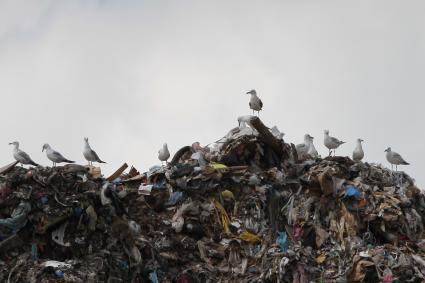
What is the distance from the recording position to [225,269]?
16844 millimetres

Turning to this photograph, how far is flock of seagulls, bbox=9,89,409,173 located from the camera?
19267 millimetres

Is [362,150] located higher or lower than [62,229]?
higher

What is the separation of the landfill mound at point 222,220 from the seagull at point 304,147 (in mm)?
897

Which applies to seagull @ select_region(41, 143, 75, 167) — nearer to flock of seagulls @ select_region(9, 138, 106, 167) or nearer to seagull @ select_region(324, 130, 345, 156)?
flock of seagulls @ select_region(9, 138, 106, 167)

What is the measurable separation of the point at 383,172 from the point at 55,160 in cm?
628

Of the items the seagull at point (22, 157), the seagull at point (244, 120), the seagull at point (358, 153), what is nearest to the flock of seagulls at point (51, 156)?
the seagull at point (22, 157)

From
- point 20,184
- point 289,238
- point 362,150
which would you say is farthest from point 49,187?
point 362,150

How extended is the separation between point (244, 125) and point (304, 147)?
4.97 feet

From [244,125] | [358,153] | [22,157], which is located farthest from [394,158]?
[22,157]

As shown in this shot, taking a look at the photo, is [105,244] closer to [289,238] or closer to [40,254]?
[40,254]

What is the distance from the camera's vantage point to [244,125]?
21.0 m

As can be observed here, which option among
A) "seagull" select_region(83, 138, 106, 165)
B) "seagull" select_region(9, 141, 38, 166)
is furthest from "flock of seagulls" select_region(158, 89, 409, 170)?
"seagull" select_region(9, 141, 38, 166)

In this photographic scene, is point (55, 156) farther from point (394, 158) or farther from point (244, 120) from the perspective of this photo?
point (394, 158)

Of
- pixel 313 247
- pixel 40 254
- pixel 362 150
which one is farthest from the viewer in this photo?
pixel 362 150
